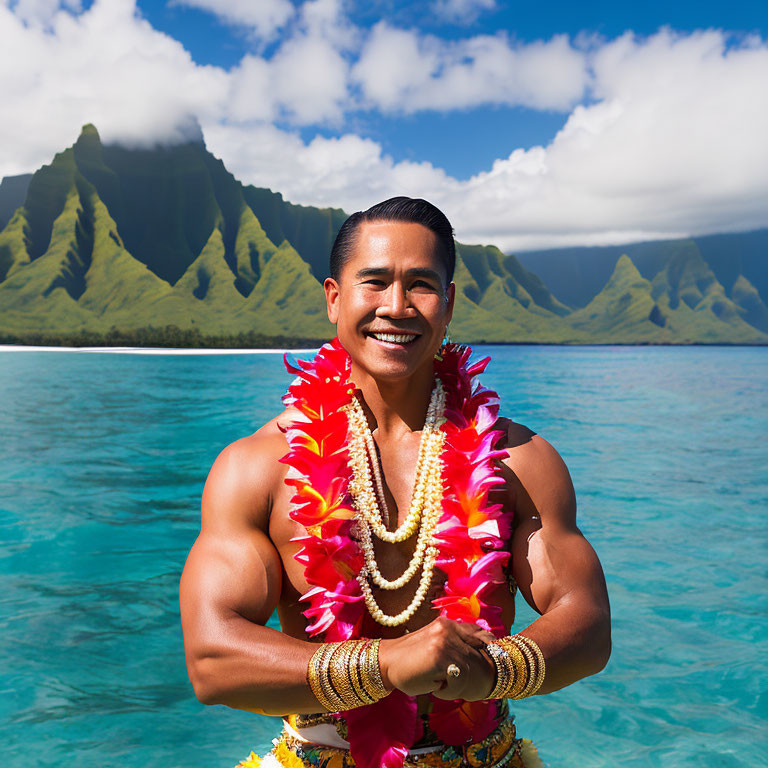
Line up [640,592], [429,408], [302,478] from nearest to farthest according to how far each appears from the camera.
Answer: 1. [302,478]
2. [429,408]
3. [640,592]

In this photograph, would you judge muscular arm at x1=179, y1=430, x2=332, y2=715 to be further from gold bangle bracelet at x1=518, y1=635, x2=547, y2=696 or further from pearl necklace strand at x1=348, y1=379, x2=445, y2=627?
gold bangle bracelet at x1=518, y1=635, x2=547, y2=696

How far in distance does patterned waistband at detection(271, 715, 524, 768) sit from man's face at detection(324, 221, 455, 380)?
44.1 inches

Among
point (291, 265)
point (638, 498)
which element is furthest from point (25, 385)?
point (291, 265)

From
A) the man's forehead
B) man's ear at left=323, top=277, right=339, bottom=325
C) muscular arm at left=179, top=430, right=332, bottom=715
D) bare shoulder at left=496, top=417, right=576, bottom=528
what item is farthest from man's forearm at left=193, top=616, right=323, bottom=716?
the man's forehead

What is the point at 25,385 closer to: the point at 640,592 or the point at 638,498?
the point at 638,498

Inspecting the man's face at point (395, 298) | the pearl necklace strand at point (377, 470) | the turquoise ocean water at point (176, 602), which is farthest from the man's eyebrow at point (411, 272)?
the turquoise ocean water at point (176, 602)

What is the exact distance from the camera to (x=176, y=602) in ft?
26.9

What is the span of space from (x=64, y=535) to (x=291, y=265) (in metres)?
153

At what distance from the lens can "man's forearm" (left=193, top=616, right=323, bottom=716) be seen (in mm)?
1865

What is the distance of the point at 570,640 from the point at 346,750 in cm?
75

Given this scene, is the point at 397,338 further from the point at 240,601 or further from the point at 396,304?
the point at 240,601

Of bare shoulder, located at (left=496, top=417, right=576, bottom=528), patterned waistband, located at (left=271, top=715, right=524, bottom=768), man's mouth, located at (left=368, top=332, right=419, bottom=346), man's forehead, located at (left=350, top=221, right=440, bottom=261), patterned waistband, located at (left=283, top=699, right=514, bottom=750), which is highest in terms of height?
man's forehead, located at (left=350, top=221, right=440, bottom=261)

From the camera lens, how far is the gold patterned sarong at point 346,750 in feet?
7.00

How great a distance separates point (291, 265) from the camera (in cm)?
15988
